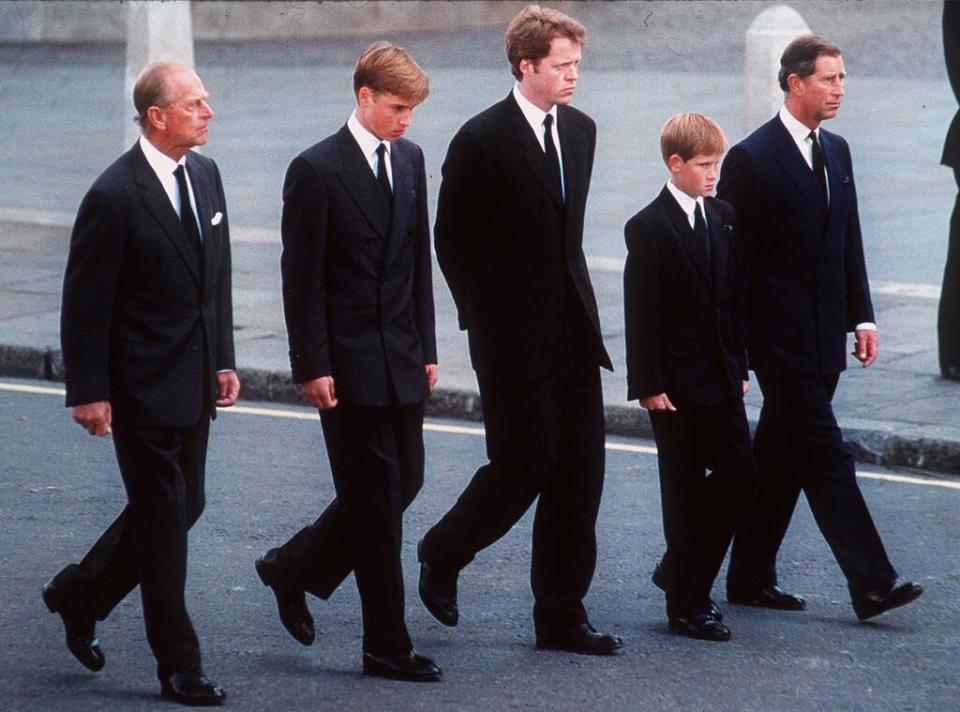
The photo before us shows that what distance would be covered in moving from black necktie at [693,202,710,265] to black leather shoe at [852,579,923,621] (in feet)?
3.53

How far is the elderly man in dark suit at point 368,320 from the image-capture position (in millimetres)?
5492

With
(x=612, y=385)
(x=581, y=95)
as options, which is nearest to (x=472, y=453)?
(x=612, y=385)

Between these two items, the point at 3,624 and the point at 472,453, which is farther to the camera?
the point at 472,453

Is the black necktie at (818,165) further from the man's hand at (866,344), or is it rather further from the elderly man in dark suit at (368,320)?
the elderly man in dark suit at (368,320)

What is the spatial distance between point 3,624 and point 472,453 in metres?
2.91

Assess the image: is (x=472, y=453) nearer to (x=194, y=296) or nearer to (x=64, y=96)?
(x=194, y=296)

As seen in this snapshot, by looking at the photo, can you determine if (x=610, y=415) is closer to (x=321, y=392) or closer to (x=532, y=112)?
(x=532, y=112)

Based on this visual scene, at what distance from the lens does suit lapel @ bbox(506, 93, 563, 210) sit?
5699mm

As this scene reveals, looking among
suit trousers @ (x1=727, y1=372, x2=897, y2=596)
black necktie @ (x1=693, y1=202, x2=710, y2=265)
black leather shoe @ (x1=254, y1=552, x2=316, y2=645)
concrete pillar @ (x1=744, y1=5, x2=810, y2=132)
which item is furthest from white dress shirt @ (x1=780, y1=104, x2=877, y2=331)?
concrete pillar @ (x1=744, y1=5, x2=810, y2=132)

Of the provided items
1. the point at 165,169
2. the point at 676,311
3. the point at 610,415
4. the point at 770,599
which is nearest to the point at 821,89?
the point at 676,311

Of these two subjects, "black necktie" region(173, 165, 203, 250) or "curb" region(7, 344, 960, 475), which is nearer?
"black necktie" region(173, 165, 203, 250)

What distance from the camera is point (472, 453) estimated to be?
8.70 meters

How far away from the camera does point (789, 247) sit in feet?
20.1

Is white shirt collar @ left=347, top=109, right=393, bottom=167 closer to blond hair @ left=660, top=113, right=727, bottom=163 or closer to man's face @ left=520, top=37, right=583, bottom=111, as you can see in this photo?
man's face @ left=520, top=37, right=583, bottom=111
